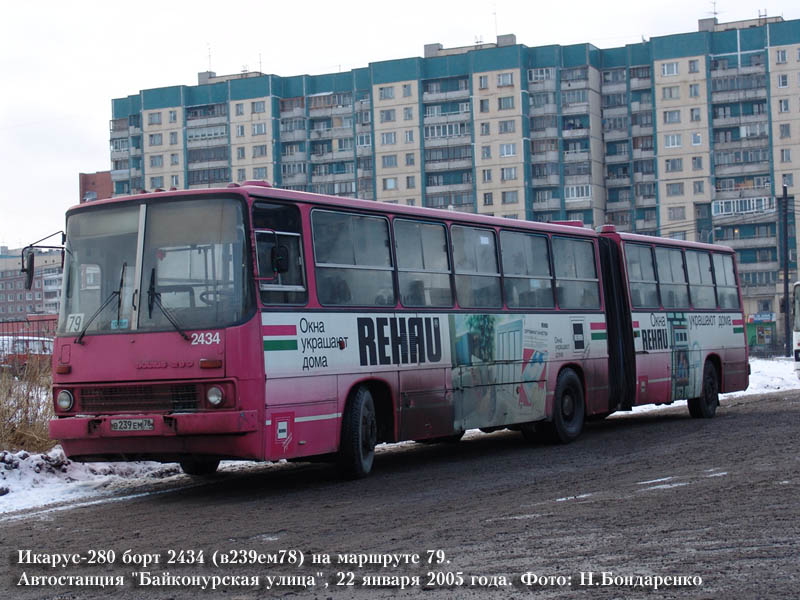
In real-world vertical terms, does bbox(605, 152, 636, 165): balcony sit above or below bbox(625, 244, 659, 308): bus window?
above

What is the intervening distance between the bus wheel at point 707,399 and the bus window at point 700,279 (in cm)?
121

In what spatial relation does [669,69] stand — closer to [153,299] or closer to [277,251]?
[277,251]

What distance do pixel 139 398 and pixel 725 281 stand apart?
607 inches

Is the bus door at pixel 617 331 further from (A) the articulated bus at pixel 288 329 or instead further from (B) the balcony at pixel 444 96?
(B) the balcony at pixel 444 96

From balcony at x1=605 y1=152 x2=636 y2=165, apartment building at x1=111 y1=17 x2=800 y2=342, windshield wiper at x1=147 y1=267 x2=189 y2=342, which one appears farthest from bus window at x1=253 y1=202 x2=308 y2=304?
balcony at x1=605 y1=152 x2=636 y2=165

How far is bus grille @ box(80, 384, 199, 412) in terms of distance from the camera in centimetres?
1129

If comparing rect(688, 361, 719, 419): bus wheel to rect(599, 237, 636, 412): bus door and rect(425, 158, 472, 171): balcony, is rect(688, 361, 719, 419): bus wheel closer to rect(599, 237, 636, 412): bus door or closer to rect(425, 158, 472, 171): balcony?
rect(599, 237, 636, 412): bus door

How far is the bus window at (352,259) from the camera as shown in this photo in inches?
493

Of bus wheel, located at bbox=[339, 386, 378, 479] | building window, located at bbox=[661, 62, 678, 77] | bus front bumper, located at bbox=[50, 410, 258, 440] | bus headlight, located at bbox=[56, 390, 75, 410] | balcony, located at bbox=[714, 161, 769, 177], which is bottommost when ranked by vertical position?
bus wheel, located at bbox=[339, 386, 378, 479]

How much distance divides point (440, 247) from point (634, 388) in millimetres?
6239

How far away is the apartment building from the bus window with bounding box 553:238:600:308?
290ft

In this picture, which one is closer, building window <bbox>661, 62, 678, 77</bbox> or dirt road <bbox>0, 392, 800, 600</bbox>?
dirt road <bbox>0, 392, 800, 600</bbox>

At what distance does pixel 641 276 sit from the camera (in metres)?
20.3

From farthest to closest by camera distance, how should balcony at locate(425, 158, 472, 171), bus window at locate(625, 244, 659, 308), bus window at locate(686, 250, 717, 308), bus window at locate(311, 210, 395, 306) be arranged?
balcony at locate(425, 158, 472, 171) < bus window at locate(686, 250, 717, 308) < bus window at locate(625, 244, 659, 308) < bus window at locate(311, 210, 395, 306)
